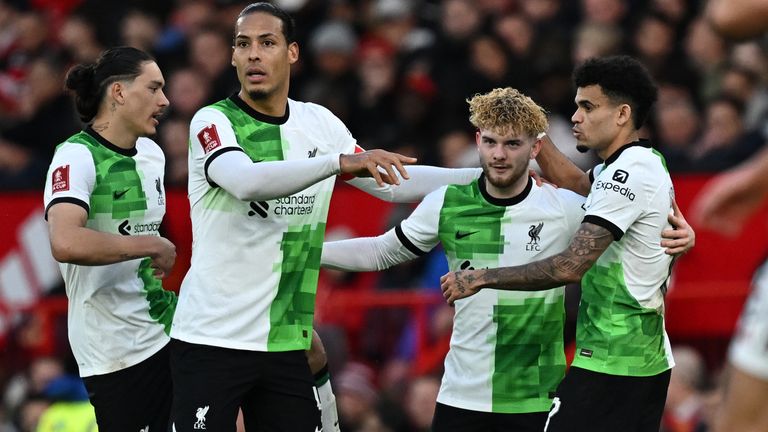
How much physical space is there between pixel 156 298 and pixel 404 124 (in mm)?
6091

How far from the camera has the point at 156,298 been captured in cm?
795

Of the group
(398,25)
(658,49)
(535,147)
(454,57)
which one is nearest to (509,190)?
(535,147)

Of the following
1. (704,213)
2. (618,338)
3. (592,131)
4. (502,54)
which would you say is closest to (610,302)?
(618,338)

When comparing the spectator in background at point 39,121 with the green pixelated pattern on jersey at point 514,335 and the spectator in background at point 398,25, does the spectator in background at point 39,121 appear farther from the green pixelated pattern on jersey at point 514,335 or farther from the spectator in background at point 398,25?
the green pixelated pattern on jersey at point 514,335

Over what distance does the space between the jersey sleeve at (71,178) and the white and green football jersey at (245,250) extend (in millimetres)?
605

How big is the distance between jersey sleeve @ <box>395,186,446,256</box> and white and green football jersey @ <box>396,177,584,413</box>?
0.13ft

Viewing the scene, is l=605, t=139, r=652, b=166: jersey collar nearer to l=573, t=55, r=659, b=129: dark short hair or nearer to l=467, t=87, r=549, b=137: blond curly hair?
l=573, t=55, r=659, b=129: dark short hair

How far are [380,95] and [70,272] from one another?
22.1ft

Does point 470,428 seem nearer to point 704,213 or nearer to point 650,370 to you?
point 650,370

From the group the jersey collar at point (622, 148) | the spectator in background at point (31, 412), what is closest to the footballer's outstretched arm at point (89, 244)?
the jersey collar at point (622, 148)

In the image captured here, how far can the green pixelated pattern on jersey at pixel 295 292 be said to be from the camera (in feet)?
23.8

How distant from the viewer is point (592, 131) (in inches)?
290

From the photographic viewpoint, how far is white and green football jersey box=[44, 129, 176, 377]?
7668 millimetres

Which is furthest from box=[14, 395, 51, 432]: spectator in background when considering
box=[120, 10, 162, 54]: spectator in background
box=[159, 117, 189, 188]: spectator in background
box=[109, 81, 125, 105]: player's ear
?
box=[120, 10, 162, 54]: spectator in background
